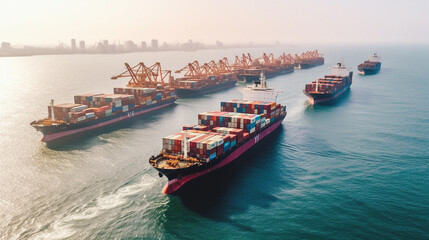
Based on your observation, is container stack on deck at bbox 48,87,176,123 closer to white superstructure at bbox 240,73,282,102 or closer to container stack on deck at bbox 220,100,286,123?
container stack on deck at bbox 220,100,286,123

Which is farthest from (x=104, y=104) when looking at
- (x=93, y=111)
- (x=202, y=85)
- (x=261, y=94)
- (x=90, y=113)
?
(x=202, y=85)

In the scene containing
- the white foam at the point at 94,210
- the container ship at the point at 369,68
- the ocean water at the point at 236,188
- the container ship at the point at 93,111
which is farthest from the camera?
the container ship at the point at 369,68

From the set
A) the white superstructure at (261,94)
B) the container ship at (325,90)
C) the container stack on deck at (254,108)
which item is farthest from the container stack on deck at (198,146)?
the container ship at (325,90)

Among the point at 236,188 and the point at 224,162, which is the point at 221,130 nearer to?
the point at 224,162

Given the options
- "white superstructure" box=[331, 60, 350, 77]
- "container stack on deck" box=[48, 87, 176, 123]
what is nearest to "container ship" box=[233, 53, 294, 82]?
"white superstructure" box=[331, 60, 350, 77]

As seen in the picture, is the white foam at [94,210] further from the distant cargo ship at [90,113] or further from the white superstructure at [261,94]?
the white superstructure at [261,94]

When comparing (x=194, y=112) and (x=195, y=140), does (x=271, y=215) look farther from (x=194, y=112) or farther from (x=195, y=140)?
(x=194, y=112)
